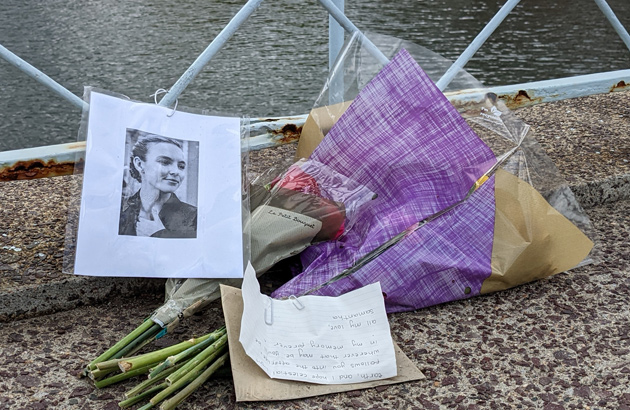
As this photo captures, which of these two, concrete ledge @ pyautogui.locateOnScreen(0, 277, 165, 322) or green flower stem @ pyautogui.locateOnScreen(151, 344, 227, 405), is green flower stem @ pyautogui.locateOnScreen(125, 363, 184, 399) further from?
concrete ledge @ pyautogui.locateOnScreen(0, 277, 165, 322)

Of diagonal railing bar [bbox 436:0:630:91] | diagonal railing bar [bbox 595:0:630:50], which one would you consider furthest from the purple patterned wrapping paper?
diagonal railing bar [bbox 595:0:630:50]

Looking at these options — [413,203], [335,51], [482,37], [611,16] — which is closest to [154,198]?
[413,203]

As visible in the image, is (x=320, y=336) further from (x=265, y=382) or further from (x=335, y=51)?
(x=335, y=51)

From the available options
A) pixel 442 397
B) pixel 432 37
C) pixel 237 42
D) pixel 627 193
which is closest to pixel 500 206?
pixel 442 397

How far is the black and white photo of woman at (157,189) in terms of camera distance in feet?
4.77

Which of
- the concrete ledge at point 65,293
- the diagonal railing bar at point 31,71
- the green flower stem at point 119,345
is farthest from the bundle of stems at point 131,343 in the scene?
the diagonal railing bar at point 31,71

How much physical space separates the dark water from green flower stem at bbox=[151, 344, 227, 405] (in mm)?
2496

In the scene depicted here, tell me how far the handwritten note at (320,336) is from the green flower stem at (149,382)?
133mm

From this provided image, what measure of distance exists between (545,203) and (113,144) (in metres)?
0.94

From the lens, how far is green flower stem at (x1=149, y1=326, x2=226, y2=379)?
119 cm

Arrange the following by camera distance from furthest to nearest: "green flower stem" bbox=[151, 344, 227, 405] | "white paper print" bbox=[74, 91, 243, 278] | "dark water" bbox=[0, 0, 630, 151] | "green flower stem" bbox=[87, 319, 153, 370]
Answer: "dark water" bbox=[0, 0, 630, 151], "white paper print" bbox=[74, 91, 243, 278], "green flower stem" bbox=[87, 319, 153, 370], "green flower stem" bbox=[151, 344, 227, 405]

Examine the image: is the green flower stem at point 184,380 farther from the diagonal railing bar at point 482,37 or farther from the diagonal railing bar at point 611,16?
the diagonal railing bar at point 611,16

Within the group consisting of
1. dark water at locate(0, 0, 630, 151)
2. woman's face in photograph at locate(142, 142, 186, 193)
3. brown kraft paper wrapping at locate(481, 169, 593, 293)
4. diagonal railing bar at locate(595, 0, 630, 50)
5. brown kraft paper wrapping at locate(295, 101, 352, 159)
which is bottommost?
brown kraft paper wrapping at locate(481, 169, 593, 293)

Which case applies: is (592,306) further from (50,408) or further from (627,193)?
(50,408)
